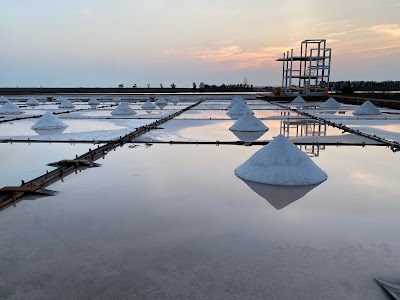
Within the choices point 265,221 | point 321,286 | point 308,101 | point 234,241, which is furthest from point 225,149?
point 308,101

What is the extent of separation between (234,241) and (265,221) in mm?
777

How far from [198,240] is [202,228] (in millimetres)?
372

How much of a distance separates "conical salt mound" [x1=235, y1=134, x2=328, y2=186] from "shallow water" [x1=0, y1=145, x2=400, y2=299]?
0.27 meters

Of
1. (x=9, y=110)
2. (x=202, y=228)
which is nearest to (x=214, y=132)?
(x=202, y=228)

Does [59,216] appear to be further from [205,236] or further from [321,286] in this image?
[321,286]

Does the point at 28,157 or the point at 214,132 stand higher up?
the point at 28,157

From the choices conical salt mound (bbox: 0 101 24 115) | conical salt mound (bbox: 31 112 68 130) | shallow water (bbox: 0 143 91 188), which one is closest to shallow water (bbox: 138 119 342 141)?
shallow water (bbox: 0 143 91 188)

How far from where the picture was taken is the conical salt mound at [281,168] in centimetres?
652

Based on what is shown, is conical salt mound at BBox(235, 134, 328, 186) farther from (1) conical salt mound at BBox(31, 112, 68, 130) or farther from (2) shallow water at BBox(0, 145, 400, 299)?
(1) conical salt mound at BBox(31, 112, 68, 130)

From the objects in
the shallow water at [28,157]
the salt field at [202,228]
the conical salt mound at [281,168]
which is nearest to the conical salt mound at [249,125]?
the salt field at [202,228]

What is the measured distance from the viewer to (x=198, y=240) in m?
4.21

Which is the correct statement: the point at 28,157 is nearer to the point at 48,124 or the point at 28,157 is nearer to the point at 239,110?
the point at 48,124

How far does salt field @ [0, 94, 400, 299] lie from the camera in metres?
3.28

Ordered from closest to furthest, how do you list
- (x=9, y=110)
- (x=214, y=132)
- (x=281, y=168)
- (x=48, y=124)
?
(x=281, y=168) → (x=214, y=132) → (x=48, y=124) → (x=9, y=110)
